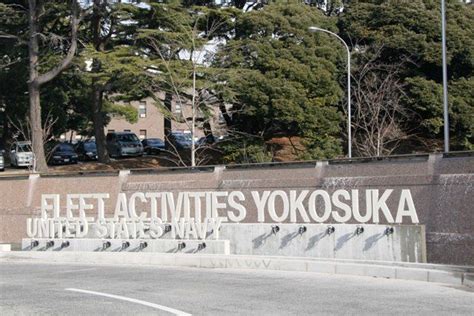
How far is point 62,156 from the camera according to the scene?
58844mm

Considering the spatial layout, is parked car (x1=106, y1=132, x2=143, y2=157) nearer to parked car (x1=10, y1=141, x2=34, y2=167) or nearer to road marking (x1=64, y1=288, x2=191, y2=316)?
parked car (x1=10, y1=141, x2=34, y2=167)

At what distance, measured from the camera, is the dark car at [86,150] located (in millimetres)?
63750

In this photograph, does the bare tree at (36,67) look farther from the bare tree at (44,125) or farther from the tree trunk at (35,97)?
the bare tree at (44,125)

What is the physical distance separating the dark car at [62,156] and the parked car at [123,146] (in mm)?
3447

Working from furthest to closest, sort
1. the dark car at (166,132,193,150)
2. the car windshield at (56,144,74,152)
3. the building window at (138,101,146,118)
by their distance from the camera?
the building window at (138,101,146,118) < the car windshield at (56,144,74,152) < the dark car at (166,132,193,150)

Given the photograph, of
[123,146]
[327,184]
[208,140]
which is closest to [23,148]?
[123,146]

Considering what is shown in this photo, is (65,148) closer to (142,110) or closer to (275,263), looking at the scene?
(142,110)

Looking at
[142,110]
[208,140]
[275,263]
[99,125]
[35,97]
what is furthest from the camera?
[142,110]

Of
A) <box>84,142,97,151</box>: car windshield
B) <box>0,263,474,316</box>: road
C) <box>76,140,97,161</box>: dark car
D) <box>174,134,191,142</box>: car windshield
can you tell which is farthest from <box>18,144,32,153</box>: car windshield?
<box>0,263,474,316</box>: road

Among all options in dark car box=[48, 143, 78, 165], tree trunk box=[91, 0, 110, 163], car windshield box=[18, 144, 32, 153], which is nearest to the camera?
tree trunk box=[91, 0, 110, 163]

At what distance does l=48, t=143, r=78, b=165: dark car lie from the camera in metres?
58.4

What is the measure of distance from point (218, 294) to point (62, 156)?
4777 centimetres

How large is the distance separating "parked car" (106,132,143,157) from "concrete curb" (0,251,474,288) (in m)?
39.5

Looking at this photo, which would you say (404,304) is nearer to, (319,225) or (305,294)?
(305,294)
